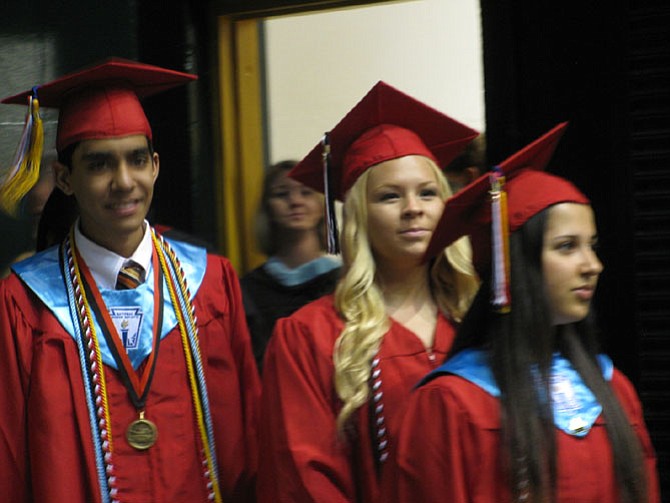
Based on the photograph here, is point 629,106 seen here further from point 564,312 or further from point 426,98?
point 564,312

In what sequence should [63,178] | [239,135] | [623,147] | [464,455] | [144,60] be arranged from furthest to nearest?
1. [239,135]
2. [144,60]
3. [623,147]
4. [63,178]
5. [464,455]

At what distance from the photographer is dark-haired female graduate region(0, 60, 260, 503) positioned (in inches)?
136

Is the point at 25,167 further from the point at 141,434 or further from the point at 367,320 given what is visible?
the point at 367,320

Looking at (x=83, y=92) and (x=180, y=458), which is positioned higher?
(x=83, y=92)

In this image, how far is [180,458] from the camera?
3535mm

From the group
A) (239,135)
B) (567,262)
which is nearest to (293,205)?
(239,135)

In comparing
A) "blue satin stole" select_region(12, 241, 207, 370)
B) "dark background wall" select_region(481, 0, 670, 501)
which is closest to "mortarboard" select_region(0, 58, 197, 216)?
"blue satin stole" select_region(12, 241, 207, 370)

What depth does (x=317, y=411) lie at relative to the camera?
135 inches

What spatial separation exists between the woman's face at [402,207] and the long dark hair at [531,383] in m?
0.48

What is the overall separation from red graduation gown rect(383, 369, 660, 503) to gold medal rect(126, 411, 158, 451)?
0.79 meters

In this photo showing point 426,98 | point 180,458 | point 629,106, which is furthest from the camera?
point 426,98

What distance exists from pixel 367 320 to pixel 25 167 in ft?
3.77

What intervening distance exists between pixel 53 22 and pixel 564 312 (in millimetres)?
2829

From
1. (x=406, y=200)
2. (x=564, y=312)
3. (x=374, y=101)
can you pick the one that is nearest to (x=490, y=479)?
(x=564, y=312)
